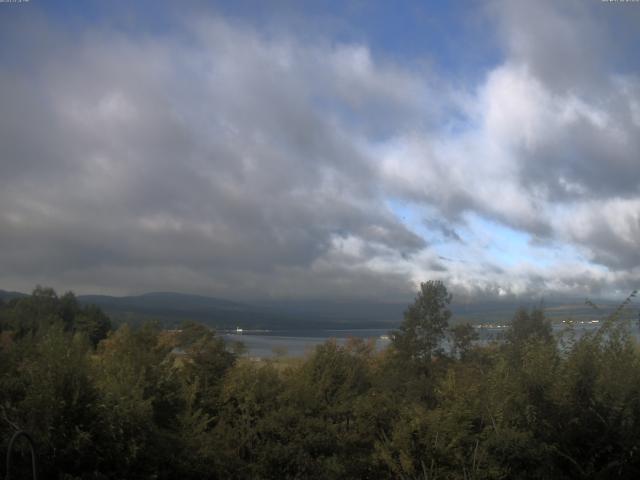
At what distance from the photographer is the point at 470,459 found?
11.2m

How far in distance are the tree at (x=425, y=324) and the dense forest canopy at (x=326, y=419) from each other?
21.2 meters

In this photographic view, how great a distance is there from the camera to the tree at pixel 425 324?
38.6 m

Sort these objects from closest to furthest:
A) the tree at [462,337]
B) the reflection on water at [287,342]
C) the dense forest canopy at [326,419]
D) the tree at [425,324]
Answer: the dense forest canopy at [326,419], the reflection on water at [287,342], the tree at [462,337], the tree at [425,324]

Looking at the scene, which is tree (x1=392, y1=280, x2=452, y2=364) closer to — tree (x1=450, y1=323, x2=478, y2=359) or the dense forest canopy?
tree (x1=450, y1=323, x2=478, y2=359)

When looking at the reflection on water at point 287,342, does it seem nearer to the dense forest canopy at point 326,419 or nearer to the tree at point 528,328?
the dense forest canopy at point 326,419

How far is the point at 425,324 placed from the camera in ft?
131

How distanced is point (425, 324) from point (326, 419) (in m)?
25.6

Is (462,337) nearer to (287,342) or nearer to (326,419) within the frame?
(287,342)

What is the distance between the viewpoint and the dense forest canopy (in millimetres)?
8938

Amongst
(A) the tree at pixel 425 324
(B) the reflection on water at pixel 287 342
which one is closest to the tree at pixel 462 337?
(A) the tree at pixel 425 324

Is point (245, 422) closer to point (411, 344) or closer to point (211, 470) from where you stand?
point (211, 470)

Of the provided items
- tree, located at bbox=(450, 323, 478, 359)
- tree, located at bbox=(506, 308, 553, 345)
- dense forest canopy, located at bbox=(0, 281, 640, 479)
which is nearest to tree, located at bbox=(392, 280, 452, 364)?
tree, located at bbox=(450, 323, 478, 359)

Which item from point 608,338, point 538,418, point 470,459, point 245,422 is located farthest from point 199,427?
point 608,338

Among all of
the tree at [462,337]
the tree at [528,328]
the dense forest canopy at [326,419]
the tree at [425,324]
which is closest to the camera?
the dense forest canopy at [326,419]
